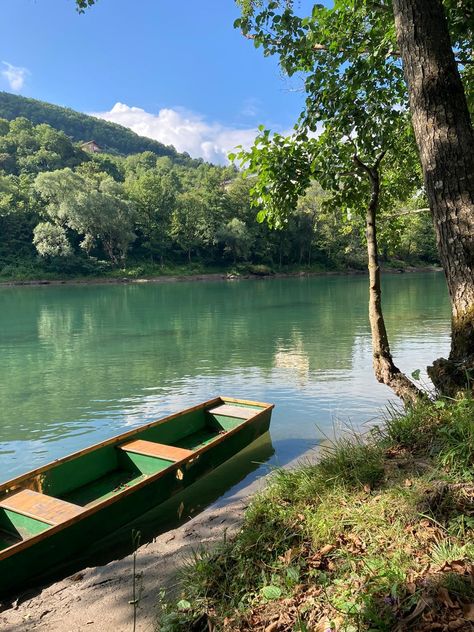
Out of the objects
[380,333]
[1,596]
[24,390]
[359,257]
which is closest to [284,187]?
[380,333]

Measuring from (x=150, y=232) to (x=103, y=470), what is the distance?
7191 cm

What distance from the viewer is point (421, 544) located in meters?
3.05

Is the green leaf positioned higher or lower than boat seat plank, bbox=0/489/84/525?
higher

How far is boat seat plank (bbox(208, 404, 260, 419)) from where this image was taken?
9680 millimetres

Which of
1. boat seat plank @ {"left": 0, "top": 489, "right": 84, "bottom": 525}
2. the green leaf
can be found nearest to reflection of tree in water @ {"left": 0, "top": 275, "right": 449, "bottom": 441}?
boat seat plank @ {"left": 0, "top": 489, "right": 84, "bottom": 525}

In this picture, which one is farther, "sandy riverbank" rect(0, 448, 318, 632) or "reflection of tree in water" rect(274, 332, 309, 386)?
"reflection of tree in water" rect(274, 332, 309, 386)

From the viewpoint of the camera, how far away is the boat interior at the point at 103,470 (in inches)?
223

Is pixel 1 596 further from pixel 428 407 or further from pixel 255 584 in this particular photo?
pixel 428 407

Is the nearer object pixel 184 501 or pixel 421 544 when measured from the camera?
pixel 421 544

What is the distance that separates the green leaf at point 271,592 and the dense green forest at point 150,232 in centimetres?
6588

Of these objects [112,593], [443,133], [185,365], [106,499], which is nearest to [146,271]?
[185,365]

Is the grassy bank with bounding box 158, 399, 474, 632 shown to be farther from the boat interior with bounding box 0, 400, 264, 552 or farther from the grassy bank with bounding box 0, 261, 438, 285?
the grassy bank with bounding box 0, 261, 438, 285

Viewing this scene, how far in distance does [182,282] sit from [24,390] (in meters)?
53.0

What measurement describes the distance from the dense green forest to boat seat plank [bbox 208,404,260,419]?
194 ft
